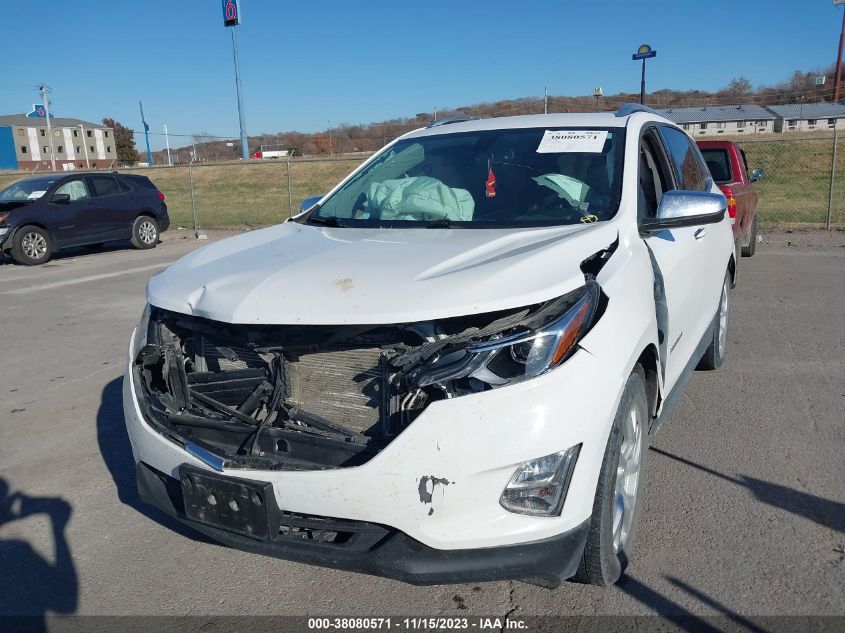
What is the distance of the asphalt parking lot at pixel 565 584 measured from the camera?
276cm

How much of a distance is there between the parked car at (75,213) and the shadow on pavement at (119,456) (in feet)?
30.0

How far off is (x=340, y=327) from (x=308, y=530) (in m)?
0.71

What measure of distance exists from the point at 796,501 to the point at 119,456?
11.9ft

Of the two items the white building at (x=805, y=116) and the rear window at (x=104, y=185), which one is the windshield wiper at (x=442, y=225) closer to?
Answer: the rear window at (x=104, y=185)

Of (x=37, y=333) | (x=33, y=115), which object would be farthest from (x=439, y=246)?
(x=33, y=115)

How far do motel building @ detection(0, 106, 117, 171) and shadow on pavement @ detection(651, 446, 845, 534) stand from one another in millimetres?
74916

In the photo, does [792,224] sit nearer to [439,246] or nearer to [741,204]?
[741,204]

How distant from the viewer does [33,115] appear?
8656cm

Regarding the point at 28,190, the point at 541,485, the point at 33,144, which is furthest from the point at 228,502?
the point at 33,144

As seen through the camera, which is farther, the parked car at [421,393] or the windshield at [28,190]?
the windshield at [28,190]

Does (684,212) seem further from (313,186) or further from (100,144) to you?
(100,144)

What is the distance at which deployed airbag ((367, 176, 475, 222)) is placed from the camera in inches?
148

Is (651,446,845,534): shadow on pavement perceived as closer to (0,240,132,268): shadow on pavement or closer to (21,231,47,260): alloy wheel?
(0,240,132,268): shadow on pavement

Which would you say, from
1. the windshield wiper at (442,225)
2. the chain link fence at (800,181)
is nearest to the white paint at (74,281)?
the windshield wiper at (442,225)
